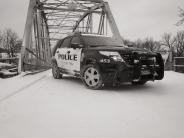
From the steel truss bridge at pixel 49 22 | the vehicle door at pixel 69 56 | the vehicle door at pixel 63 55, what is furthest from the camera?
the steel truss bridge at pixel 49 22

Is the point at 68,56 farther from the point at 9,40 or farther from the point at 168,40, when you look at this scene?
the point at 168,40

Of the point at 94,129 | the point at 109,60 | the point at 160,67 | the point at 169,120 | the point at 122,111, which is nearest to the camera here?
the point at 94,129

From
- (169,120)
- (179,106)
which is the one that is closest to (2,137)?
(169,120)

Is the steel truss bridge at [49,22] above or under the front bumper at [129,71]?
above

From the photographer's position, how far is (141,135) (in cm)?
237

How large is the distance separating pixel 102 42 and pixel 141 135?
419cm

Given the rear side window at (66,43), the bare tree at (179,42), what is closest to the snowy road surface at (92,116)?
the rear side window at (66,43)

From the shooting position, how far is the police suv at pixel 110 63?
4.80 m

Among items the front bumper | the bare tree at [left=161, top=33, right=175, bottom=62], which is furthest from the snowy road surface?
the bare tree at [left=161, top=33, right=175, bottom=62]

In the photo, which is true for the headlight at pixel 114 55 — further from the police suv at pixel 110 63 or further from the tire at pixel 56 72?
the tire at pixel 56 72

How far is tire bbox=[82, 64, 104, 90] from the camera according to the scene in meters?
5.09

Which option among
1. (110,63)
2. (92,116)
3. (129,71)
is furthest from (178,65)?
(92,116)

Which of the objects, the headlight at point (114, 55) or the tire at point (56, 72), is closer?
the headlight at point (114, 55)

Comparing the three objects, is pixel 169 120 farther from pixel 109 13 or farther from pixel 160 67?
pixel 109 13
